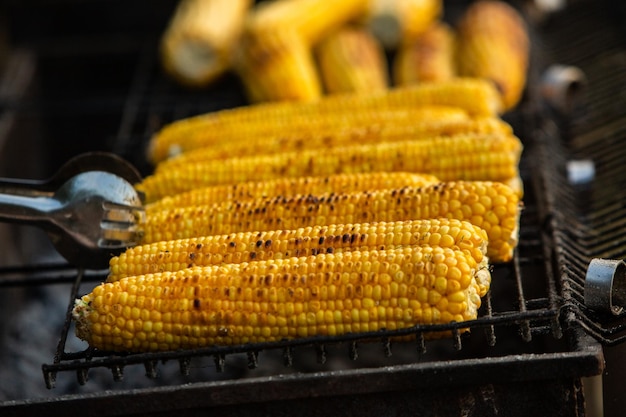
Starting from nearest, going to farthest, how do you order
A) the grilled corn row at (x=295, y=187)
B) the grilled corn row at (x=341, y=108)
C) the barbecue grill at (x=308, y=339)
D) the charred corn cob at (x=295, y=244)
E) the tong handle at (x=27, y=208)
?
the barbecue grill at (x=308, y=339), the charred corn cob at (x=295, y=244), the tong handle at (x=27, y=208), the grilled corn row at (x=295, y=187), the grilled corn row at (x=341, y=108)

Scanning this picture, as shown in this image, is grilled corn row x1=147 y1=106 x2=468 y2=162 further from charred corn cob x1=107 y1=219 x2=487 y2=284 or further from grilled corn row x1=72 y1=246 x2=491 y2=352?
grilled corn row x1=72 y1=246 x2=491 y2=352

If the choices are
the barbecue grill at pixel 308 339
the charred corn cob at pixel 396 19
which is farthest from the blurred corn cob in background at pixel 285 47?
the barbecue grill at pixel 308 339

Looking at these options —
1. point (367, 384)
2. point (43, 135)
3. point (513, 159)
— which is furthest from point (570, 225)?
point (43, 135)

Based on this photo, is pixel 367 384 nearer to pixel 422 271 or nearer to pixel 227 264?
pixel 422 271

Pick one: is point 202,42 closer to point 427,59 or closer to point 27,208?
point 427,59

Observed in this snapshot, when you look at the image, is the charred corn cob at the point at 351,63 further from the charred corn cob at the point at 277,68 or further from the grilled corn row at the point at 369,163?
the grilled corn row at the point at 369,163

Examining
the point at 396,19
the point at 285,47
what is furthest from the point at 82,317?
the point at 396,19
